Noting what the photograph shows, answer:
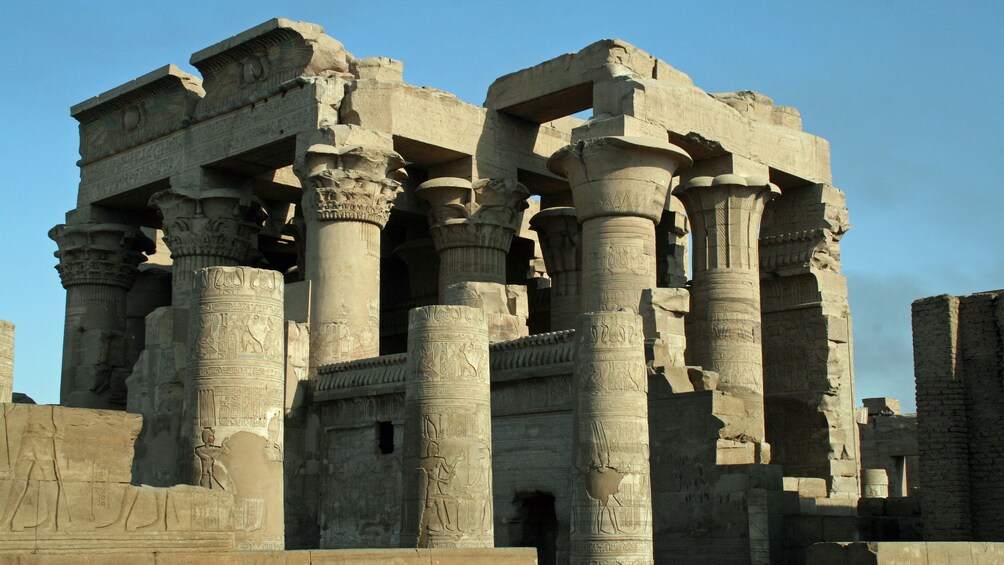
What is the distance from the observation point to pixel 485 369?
15758mm

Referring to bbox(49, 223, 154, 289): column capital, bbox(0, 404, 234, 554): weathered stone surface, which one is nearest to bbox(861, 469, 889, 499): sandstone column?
bbox(49, 223, 154, 289): column capital

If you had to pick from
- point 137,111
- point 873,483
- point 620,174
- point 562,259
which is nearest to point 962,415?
point 620,174

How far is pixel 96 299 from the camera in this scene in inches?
1115

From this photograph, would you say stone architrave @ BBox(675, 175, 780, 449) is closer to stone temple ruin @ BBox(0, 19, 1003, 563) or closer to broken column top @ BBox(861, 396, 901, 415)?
stone temple ruin @ BBox(0, 19, 1003, 563)

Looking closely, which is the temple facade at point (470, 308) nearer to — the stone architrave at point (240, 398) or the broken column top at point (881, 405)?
the stone architrave at point (240, 398)

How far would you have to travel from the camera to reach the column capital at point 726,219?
24.0 meters

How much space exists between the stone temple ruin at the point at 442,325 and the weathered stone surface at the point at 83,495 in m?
0.02

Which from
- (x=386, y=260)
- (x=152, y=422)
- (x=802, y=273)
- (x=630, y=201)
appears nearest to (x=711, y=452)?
(x=630, y=201)

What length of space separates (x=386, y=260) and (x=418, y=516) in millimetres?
15959

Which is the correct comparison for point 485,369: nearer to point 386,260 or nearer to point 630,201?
point 630,201

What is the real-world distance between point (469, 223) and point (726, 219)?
172 inches

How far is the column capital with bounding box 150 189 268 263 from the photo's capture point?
2523 centimetres

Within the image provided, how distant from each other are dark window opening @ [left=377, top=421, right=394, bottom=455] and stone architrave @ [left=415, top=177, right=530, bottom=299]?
15.6 ft

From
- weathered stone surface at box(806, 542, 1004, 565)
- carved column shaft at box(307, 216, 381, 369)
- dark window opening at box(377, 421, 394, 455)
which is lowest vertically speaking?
weathered stone surface at box(806, 542, 1004, 565)
